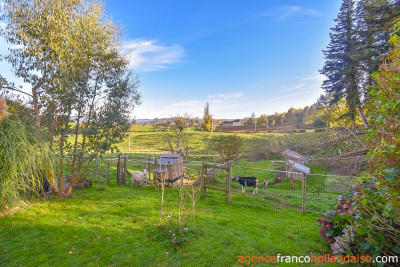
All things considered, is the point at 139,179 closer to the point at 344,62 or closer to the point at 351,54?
the point at 351,54

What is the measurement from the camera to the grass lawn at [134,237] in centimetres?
290

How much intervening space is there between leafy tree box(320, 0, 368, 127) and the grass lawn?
1751 cm

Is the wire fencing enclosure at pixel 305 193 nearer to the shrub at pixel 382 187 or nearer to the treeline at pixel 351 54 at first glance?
the shrub at pixel 382 187

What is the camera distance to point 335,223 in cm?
321

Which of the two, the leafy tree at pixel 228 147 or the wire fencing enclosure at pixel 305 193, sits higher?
the leafy tree at pixel 228 147

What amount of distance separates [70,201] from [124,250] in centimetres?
343

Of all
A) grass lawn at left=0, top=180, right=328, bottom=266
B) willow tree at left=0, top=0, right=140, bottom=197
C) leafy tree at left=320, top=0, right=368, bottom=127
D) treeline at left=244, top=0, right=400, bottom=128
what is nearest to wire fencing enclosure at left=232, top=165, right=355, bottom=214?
grass lawn at left=0, top=180, right=328, bottom=266

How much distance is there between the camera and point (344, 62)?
18.5 meters

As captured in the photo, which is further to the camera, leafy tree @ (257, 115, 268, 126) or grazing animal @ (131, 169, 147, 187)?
leafy tree @ (257, 115, 268, 126)

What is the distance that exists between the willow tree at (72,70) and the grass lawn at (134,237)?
1.97 meters

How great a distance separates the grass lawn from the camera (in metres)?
2.90

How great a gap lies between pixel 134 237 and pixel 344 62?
892 inches

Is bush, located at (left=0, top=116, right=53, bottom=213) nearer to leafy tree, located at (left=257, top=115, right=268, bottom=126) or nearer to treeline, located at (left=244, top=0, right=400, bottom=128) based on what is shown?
treeline, located at (left=244, top=0, right=400, bottom=128)

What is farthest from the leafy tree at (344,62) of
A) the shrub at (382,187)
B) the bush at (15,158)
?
the bush at (15,158)
